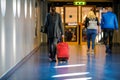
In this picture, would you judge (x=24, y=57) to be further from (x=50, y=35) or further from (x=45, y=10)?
(x=45, y=10)

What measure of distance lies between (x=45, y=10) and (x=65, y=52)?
32.8 feet

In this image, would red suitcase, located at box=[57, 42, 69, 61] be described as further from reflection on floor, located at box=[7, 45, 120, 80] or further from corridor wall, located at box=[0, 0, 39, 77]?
corridor wall, located at box=[0, 0, 39, 77]

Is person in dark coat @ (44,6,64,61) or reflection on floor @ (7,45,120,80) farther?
person in dark coat @ (44,6,64,61)

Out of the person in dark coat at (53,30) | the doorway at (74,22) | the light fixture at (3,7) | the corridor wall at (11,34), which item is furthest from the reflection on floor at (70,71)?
the doorway at (74,22)

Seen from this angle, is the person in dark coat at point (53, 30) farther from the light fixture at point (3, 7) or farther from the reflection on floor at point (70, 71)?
the light fixture at point (3, 7)

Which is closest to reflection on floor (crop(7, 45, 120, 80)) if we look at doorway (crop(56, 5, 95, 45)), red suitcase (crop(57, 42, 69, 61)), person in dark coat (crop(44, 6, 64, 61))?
red suitcase (crop(57, 42, 69, 61))

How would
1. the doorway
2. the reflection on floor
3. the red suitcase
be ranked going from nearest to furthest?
the reflection on floor → the red suitcase → the doorway

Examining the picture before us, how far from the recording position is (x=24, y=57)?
10734 mm

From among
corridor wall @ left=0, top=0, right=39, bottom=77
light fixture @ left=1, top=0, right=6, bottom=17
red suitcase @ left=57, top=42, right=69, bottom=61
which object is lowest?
red suitcase @ left=57, top=42, right=69, bottom=61

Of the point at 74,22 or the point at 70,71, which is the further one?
the point at 74,22

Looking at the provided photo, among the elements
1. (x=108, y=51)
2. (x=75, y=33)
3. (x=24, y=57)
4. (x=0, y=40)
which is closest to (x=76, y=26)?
(x=75, y=33)

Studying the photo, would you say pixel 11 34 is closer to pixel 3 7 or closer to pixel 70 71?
pixel 3 7

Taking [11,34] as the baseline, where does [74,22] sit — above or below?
above

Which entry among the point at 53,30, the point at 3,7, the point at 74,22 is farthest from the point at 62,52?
the point at 74,22
